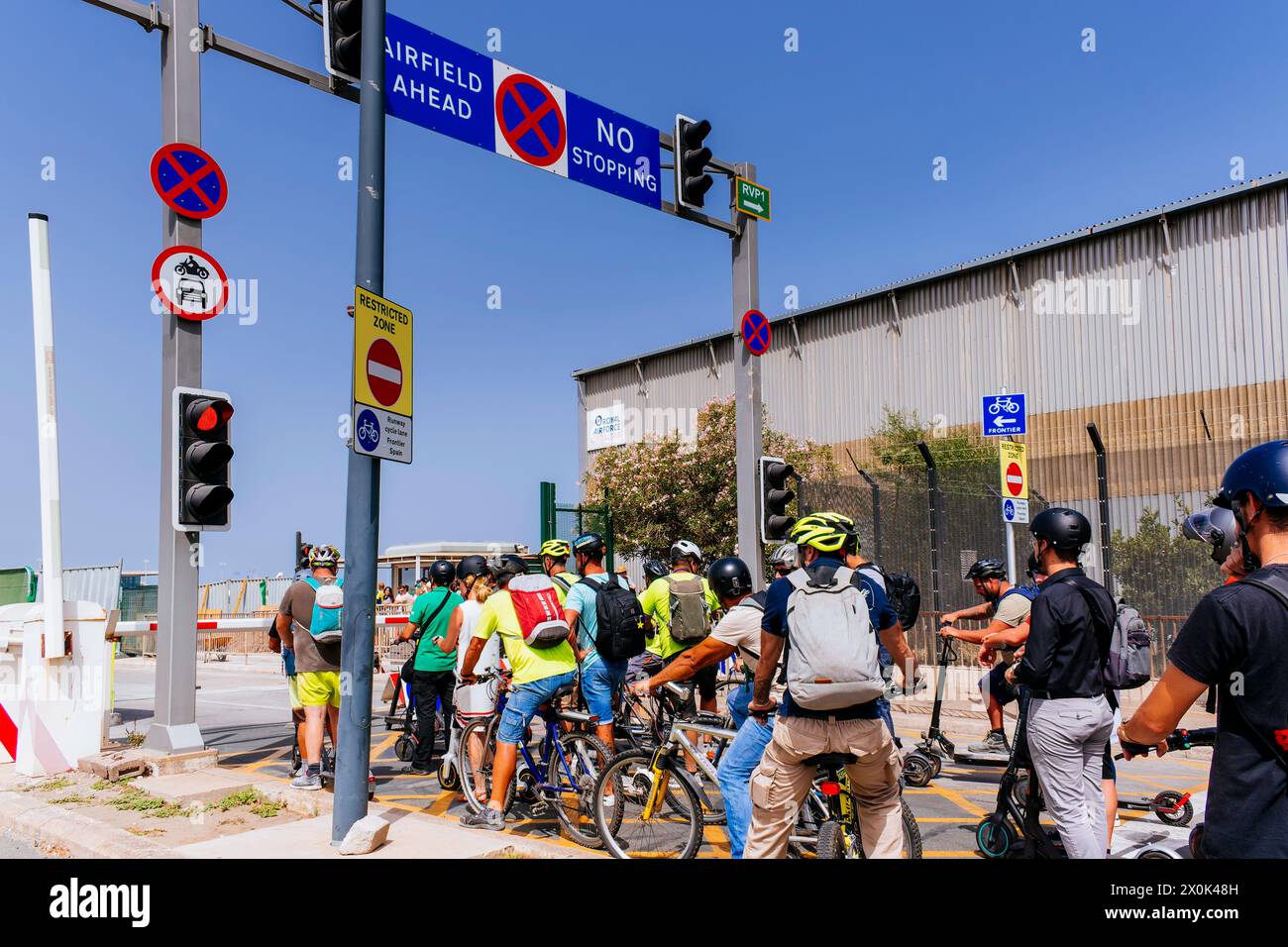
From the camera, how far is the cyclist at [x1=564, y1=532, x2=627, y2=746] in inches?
275

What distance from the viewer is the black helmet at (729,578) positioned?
238 inches

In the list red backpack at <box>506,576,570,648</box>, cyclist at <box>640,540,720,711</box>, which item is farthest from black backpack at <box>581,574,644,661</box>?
cyclist at <box>640,540,720,711</box>

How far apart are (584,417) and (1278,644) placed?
3723 cm

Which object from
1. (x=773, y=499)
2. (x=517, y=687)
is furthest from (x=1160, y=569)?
(x=517, y=687)

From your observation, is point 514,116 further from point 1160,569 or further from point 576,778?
point 1160,569

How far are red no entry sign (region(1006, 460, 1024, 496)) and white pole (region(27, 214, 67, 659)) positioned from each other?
989 centimetres

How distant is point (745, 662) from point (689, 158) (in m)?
6.37

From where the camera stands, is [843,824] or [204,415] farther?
[204,415]

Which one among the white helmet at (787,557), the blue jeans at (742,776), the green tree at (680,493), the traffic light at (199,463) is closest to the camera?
the blue jeans at (742,776)

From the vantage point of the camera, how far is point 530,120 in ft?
29.8

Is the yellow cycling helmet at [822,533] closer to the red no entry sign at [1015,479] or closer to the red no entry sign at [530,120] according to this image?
the red no entry sign at [530,120]

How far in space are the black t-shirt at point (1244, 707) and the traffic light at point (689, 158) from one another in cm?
851

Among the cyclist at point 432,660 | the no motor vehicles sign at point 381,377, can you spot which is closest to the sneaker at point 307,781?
the cyclist at point 432,660
